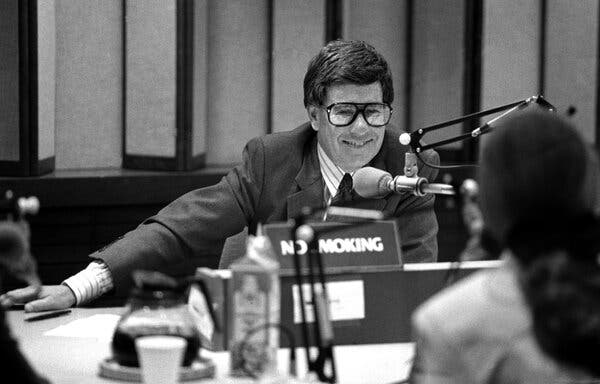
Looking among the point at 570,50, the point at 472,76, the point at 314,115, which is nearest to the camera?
the point at 314,115

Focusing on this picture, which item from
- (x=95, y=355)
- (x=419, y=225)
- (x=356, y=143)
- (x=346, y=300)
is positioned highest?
(x=356, y=143)

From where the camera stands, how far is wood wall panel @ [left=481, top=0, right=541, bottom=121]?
21.1 ft

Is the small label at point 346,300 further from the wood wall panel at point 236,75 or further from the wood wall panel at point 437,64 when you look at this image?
the wood wall panel at point 437,64

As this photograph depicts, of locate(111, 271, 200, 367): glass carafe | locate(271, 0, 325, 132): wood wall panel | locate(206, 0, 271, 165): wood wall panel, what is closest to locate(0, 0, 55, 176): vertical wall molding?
locate(206, 0, 271, 165): wood wall panel

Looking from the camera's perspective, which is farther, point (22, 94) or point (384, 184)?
point (22, 94)

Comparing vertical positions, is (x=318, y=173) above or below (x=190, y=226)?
above

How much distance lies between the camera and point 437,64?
6465 mm

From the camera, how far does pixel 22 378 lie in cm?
197

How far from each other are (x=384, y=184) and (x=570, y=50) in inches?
163

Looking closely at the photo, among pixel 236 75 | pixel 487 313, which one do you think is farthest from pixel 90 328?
pixel 236 75

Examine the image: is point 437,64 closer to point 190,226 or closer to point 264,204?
point 264,204

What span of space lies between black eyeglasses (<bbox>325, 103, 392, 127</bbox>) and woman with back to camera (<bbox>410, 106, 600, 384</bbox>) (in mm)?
1902

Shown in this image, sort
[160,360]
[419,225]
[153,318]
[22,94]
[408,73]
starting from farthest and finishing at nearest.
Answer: [408,73]
[22,94]
[419,225]
[153,318]
[160,360]

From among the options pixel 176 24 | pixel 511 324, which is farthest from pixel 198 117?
pixel 511 324
